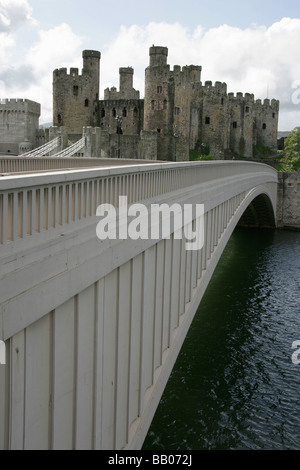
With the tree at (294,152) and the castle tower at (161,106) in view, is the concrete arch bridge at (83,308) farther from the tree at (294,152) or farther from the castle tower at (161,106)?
the tree at (294,152)

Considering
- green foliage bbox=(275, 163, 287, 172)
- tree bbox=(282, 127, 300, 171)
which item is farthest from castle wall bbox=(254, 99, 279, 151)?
tree bbox=(282, 127, 300, 171)

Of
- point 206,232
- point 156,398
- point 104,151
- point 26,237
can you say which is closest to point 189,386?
point 206,232

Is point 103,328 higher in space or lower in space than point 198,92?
lower

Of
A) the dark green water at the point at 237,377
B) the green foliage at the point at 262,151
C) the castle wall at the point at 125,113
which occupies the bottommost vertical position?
the dark green water at the point at 237,377

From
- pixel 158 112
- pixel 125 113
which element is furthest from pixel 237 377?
pixel 125 113

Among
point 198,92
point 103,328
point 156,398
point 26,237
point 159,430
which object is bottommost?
point 159,430

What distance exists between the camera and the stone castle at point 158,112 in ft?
158

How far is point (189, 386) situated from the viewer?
13.7m

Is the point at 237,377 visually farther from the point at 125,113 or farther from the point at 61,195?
the point at 125,113

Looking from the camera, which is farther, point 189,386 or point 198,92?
point 198,92

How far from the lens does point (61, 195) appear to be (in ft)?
15.5

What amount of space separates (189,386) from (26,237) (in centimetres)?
1065

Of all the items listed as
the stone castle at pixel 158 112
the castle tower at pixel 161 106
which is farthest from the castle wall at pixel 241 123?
the castle tower at pixel 161 106

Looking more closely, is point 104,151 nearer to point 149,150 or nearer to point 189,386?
point 149,150
